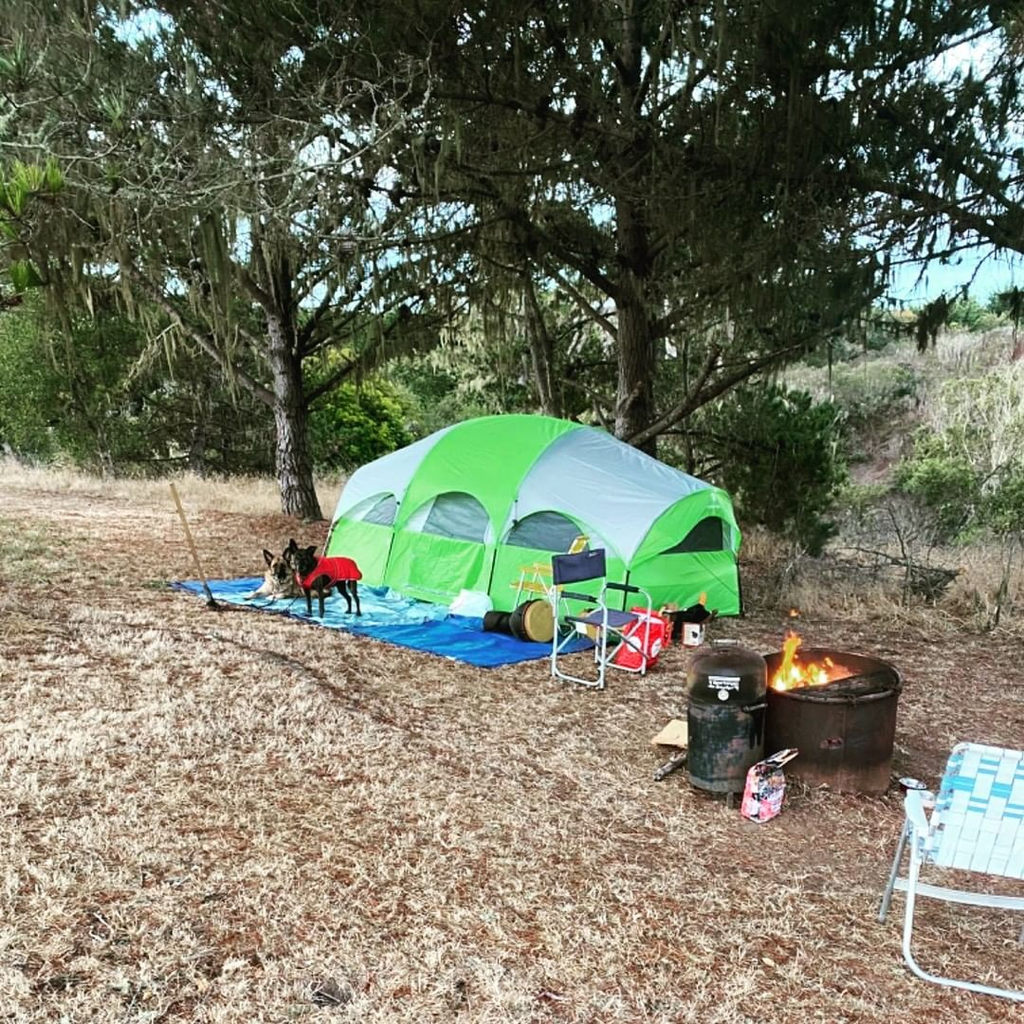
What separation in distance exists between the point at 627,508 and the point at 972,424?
1850cm

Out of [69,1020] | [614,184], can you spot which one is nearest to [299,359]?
[614,184]

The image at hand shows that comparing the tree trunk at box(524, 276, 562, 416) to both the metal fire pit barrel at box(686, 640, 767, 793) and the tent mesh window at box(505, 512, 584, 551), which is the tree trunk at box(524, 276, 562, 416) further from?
the metal fire pit barrel at box(686, 640, 767, 793)

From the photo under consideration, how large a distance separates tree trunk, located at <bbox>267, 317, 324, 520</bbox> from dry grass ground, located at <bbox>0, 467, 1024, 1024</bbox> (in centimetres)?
604

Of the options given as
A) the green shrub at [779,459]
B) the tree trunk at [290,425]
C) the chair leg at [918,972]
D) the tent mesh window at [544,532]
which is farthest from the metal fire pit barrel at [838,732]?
the tree trunk at [290,425]

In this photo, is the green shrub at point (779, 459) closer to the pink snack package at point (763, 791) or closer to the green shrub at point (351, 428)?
the pink snack package at point (763, 791)

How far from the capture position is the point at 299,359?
1172 cm

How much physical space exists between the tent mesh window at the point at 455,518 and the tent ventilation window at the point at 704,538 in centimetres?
164

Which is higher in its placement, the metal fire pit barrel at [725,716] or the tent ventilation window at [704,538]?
the tent ventilation window at [704,538]

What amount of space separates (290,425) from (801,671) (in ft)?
28.5

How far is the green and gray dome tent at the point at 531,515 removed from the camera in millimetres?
7062

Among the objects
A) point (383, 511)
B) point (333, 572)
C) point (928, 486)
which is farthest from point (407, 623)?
point (928, 486)

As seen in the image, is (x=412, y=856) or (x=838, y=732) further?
(x=838, y=732)

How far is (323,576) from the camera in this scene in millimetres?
6926

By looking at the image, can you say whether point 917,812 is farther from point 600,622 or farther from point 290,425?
point 290,425
